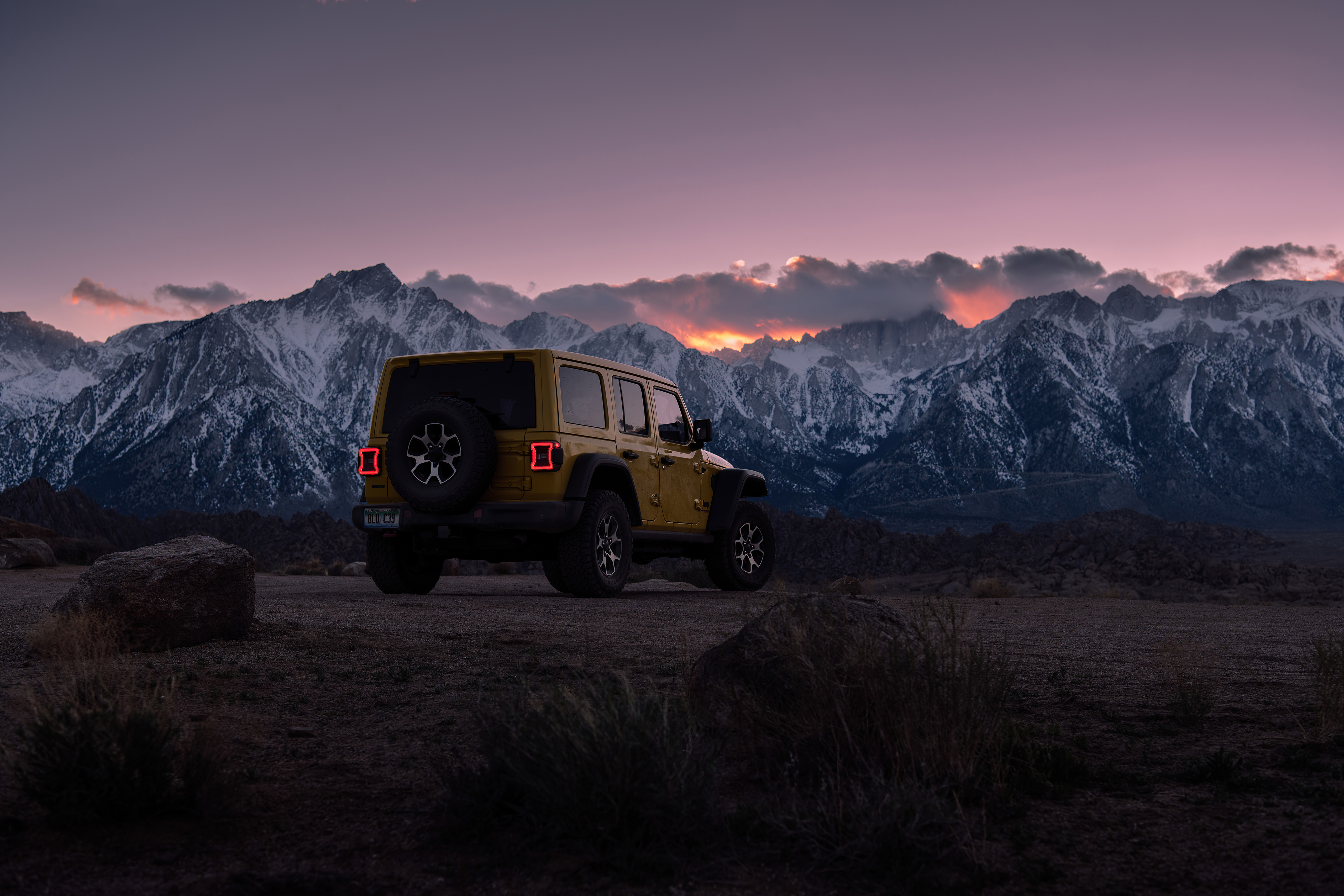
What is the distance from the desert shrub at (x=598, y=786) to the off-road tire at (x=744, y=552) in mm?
10435

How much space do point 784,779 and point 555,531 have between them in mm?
7151

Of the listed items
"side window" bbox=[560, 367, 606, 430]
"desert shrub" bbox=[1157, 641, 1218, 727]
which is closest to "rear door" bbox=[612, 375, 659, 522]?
"side window" bbox=[560, 367, 606, 430]

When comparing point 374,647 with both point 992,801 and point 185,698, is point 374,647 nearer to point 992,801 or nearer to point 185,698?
point 185,698

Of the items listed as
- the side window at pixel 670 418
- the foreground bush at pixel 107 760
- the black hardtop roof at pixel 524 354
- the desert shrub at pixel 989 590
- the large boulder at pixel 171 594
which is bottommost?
the desert shrub at pixel 989 590

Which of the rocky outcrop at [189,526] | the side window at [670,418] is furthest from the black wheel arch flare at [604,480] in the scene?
the rocky outcrop at [189,526]

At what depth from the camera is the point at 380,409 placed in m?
11.8

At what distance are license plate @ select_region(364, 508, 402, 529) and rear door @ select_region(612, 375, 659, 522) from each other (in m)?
2.67

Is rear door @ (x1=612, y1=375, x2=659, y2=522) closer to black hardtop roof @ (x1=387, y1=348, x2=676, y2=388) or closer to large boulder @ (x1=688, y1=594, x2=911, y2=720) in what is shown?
black hardtop roof @ (x1=387, y1=348, x2=676, y2=388)

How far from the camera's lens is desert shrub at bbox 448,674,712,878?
3475 millimetres

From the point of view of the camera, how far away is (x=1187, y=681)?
5.97m

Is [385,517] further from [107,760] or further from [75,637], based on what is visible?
[107,760]

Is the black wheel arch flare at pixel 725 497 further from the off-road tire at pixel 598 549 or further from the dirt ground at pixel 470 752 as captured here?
the dirt ground at pixel 470 752

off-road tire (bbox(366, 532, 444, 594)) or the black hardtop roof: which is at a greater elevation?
the black hardtop roof

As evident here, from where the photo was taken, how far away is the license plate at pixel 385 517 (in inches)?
446
